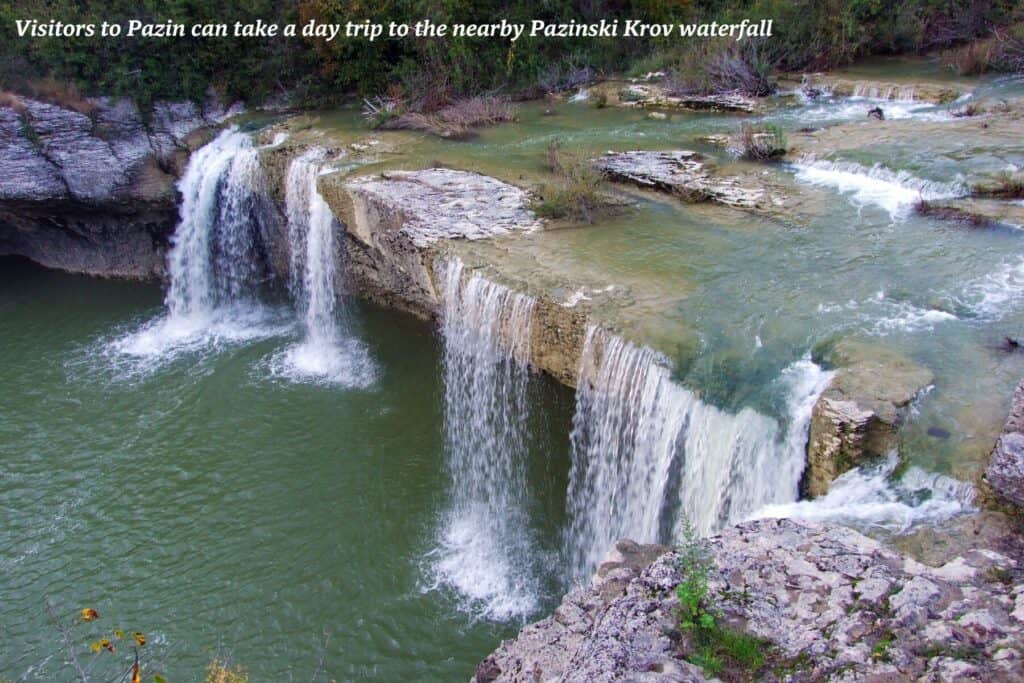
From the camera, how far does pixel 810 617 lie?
3.28 meters

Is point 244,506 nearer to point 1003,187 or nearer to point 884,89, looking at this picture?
point 1003,187

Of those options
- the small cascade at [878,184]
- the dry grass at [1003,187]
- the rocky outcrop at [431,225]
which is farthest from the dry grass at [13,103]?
the dry grass at [1003,187]

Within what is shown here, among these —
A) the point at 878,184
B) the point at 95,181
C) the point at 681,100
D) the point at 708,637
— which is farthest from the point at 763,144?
the point at 95,181

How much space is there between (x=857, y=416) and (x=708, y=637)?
2.30 meters

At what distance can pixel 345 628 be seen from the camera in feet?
22.2

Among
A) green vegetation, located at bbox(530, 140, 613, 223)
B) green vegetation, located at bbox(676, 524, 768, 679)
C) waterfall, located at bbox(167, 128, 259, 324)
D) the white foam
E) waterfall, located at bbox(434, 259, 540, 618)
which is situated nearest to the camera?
green vegetation, located at bbox(676, 524, 768, 679)

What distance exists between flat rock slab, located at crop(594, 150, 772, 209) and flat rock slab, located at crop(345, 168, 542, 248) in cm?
154

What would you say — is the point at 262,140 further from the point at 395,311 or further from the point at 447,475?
the point at 447,475

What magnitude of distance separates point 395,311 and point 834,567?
8943mm

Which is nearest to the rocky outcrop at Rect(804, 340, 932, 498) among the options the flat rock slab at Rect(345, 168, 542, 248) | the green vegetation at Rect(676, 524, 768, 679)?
the green vegetation at Rect(676, 524, 768, 679)

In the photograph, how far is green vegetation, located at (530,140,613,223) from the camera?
28.3ft

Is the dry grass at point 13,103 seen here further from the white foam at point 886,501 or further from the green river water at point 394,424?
the white foam at point 886,501

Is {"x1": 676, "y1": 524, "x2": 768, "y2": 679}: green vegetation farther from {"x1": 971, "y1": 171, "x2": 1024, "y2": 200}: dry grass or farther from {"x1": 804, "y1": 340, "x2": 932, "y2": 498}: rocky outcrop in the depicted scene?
{"x1": 971, "y1": 171, "x2": 1024, "y2": 200}: dry grass

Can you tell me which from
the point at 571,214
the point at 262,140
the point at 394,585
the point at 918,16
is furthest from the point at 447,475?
the point at 918,16
